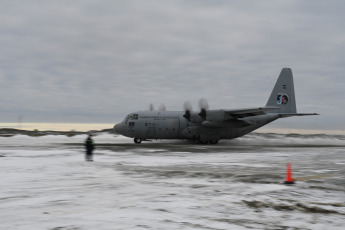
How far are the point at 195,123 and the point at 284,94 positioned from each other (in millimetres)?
13364

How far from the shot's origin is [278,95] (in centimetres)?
4231

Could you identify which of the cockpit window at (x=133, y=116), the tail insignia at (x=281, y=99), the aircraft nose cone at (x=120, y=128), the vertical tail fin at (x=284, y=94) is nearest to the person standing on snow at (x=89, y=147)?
the aircraft nose cone at (x=120, y=128)

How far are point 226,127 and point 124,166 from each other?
2311cm

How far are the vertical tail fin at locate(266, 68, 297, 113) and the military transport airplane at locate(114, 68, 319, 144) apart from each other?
2.05m

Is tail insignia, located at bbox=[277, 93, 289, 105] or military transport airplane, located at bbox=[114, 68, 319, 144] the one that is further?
tail insignia, located at bbox=[277, 93, 289, 105]

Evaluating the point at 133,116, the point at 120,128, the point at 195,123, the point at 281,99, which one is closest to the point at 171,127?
the point at 195,123

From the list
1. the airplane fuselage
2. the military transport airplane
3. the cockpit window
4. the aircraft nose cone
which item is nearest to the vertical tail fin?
the military transport airplane

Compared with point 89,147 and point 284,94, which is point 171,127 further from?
point 89,147

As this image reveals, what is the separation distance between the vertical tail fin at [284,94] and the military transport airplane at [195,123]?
2.05 metres

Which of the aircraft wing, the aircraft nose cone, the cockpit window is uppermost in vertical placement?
the aircraft wing

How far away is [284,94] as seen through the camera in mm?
42406

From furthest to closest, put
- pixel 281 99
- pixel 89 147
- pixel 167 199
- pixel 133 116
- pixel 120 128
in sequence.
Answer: pixel 281 99, pixel 133 116, pixel 120 128, pixel 89 147, pixel 167 199

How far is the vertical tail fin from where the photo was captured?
42250mm

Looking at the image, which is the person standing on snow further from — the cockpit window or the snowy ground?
the cockpit window
